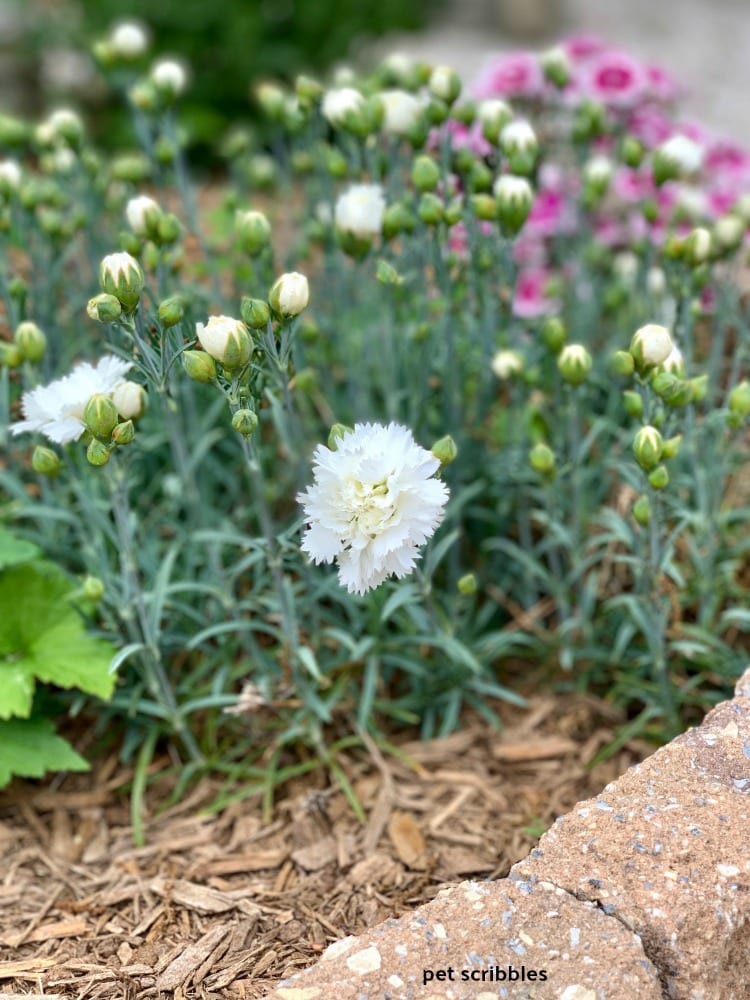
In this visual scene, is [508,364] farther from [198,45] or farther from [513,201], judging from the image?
[198,45]

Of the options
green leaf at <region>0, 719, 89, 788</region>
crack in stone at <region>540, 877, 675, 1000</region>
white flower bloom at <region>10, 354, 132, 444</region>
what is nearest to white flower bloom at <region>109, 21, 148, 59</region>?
white flower bloom at <region>10, 354, 132, 444</region>

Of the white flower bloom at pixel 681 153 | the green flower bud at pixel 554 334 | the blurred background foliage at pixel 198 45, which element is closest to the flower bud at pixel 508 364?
the green flower bud at pixel 554 334

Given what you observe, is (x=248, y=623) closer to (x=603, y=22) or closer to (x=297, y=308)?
(x=297, y=308)

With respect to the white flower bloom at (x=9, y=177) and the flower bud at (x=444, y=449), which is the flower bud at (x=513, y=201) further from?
the white flower bloom at (x=9, y=177)

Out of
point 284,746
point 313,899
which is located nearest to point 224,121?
point 284,746

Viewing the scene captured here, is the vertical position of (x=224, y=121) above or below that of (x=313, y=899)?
above

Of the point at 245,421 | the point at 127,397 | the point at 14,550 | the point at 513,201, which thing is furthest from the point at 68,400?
the point at 513,201

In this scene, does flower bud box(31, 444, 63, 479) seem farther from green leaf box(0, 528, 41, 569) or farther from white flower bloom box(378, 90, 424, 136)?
white flower bloom box(378, 90, 424, 136)
